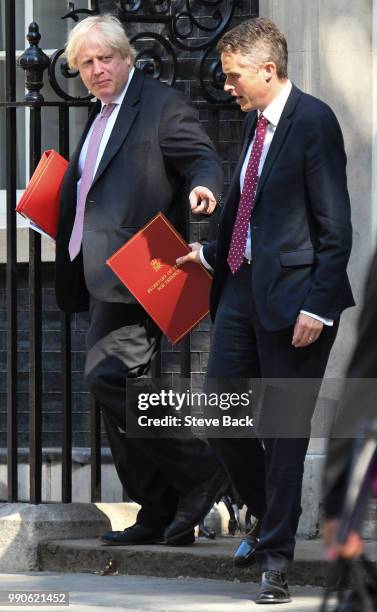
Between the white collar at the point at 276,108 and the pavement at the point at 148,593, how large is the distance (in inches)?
67.3

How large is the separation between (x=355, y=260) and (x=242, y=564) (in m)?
1.59

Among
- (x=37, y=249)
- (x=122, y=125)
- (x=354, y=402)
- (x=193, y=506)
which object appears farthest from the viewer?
(x=37, y=249)

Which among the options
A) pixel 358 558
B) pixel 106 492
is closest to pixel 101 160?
pixel 106 492

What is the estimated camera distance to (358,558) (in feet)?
10.00

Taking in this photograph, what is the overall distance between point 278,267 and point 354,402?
8.47 feet

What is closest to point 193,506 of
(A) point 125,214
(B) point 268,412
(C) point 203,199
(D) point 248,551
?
(D) point 248,551

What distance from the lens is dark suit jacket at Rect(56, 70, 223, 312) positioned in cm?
648

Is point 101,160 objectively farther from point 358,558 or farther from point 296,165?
point 358,558

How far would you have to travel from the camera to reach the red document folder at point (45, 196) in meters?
6.70

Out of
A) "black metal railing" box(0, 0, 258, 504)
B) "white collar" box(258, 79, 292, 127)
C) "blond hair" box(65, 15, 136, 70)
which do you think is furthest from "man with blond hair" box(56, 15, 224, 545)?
"white collar" box(258, 79, 292, 127)

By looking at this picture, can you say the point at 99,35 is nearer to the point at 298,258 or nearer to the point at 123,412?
the point at 298,258

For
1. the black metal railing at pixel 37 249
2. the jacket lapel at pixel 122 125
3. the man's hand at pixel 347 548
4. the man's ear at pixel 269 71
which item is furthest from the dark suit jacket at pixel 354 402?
the black metal railing at pixel 37 249

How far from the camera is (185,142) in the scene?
649 cm

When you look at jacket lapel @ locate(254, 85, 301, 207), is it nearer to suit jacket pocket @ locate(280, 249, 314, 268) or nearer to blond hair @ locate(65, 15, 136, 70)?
suit jacket pocket @ locate(280, 249, 314, 268)
